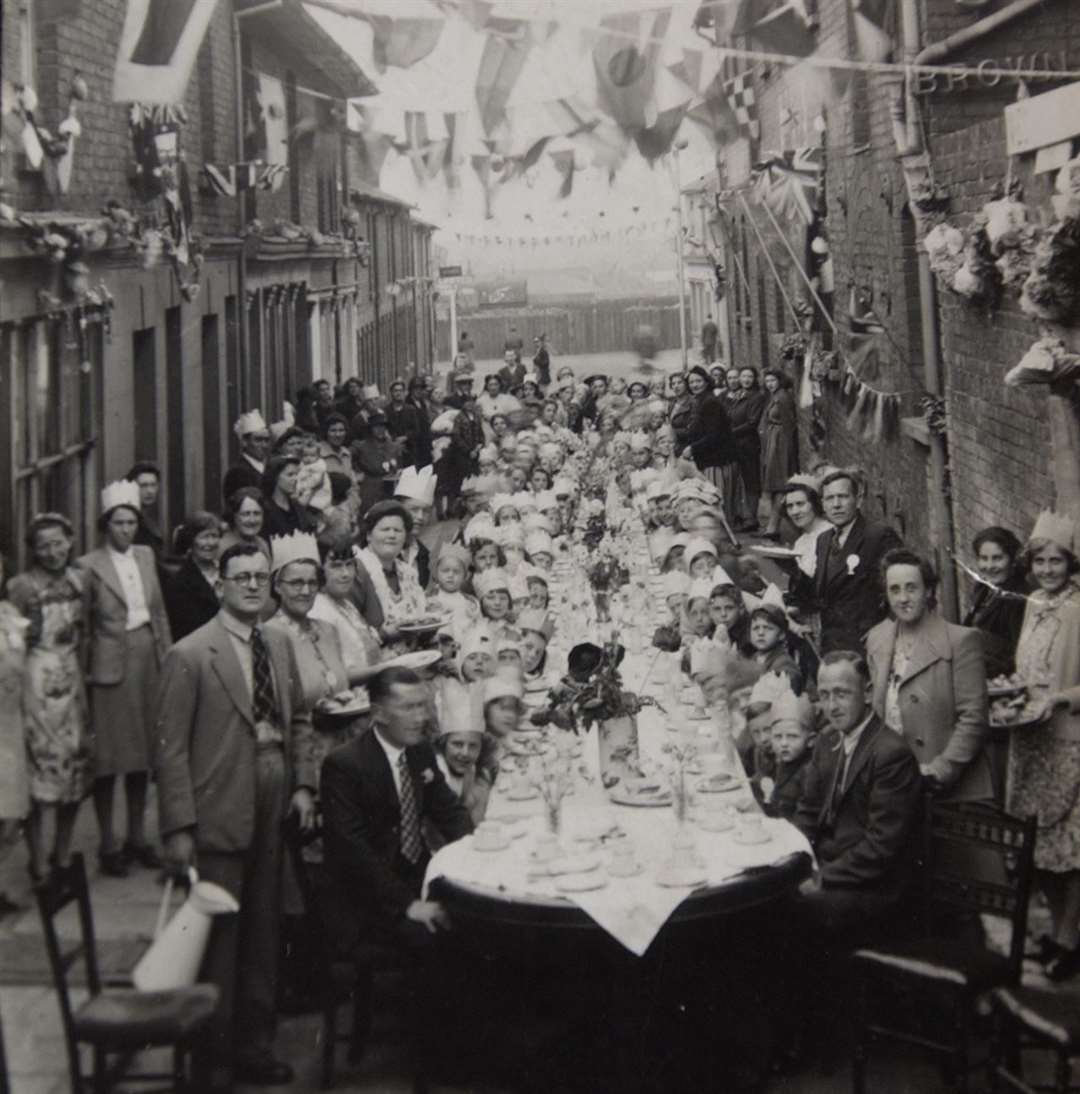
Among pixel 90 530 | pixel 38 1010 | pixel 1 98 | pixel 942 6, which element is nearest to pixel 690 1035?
pixel 38 1010

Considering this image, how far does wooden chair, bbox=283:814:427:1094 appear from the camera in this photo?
509cm

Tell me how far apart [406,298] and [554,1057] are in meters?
31.5

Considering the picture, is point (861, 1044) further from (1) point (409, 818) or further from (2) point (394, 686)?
(2) point (394, 686)

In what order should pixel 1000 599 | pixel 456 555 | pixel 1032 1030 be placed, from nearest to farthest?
1. pixel 1032 1030
2. pixel 1000 599
3. pixel 456 555

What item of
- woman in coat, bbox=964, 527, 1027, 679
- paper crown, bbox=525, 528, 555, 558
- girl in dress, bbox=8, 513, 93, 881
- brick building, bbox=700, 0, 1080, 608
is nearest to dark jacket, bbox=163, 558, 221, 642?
girl in dress, bbox=8, 513, 93, 881

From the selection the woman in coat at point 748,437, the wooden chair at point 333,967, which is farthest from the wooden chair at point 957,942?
the woman in coat at point 748,437

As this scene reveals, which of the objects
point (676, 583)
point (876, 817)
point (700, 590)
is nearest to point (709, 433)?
point (676, 583)

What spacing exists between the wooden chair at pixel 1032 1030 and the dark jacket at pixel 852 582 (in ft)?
10.7

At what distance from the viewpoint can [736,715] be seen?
684 cm

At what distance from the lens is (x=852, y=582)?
7695 mm

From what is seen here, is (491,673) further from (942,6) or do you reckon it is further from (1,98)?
(942,6)

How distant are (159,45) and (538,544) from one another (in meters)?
4.44

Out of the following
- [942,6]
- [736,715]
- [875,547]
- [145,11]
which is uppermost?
[942,6]

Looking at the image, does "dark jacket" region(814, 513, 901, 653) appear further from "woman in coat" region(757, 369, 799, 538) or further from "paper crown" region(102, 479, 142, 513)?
"woman in coat" region(757, 369, 799, 538)
